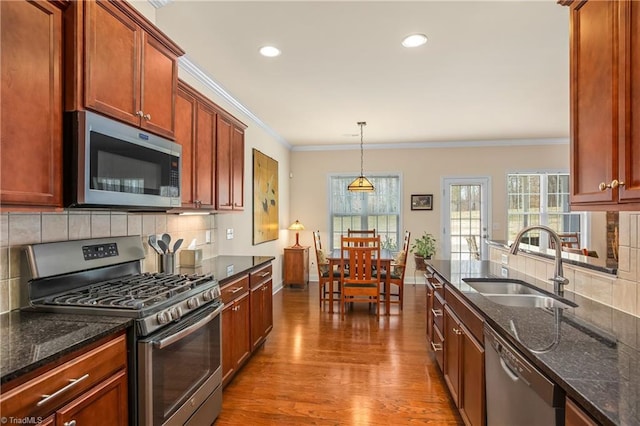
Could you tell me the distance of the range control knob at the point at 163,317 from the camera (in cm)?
153

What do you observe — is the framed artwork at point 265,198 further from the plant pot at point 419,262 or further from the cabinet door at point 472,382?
the cabinet door at point 472,382

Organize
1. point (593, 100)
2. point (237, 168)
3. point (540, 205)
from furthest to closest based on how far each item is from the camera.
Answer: point (540, 205) < point (237, 168) < point (593, 100)

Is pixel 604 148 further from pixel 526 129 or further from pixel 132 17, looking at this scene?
pixel 526 129

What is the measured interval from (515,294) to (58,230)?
107 inches

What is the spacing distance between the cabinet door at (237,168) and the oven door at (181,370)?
1472 millimetres

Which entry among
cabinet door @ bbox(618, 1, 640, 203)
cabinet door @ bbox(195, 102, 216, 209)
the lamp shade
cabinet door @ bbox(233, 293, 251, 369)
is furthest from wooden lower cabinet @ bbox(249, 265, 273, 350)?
the lamp shade

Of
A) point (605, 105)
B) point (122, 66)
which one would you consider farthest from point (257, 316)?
point (605, 105)

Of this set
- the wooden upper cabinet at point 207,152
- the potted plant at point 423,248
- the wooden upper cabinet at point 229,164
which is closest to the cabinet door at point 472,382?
the wooden upper cabinet at point 207,152

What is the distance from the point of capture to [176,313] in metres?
1.65

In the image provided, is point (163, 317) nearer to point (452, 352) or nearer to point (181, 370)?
point (181, 370)

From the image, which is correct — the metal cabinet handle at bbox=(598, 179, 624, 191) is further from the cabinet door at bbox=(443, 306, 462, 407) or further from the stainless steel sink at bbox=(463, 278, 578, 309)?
the cabinet door at bbox=(443, 306, 462, 407)

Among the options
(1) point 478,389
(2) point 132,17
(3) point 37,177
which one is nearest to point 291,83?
(2) point 132,17

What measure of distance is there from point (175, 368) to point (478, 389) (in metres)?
1.53

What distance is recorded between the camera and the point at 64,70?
1423mm
